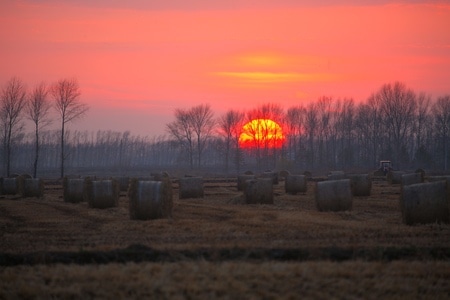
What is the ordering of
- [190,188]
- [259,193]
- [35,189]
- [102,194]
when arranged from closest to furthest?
[102,194], [259,193], [190,188], [35,189]

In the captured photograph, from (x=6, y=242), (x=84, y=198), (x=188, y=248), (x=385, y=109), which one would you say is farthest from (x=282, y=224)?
(x=385, y=109)

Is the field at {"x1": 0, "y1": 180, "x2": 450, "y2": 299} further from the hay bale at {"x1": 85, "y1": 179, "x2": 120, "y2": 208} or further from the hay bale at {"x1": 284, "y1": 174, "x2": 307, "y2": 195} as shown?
the hay bale at {"x1": 284, "y1": 174, "x2": 307, "y2": 195}

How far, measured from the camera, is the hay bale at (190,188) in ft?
127

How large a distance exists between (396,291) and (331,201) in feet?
50.5

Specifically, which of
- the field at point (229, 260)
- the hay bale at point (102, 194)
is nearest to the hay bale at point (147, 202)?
the field at point (229, 260)

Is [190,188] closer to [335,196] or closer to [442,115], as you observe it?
[335,196]

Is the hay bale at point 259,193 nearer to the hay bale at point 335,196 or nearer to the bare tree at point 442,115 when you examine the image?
the hay bale at point 335,196

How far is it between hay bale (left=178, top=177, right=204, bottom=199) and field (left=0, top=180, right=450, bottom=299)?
15.6m

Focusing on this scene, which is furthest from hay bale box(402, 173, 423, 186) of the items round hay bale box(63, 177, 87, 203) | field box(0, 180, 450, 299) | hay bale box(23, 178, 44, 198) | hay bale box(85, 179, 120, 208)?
hay bale box(23, 178, 44, 198)

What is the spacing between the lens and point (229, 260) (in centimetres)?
1413

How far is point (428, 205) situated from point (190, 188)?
1960 centimetres

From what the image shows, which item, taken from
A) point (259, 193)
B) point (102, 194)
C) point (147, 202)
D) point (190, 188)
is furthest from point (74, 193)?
point (147, 202)

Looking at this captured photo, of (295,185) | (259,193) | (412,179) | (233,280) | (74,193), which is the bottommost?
(233,280)

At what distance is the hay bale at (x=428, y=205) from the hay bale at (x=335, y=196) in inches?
228
